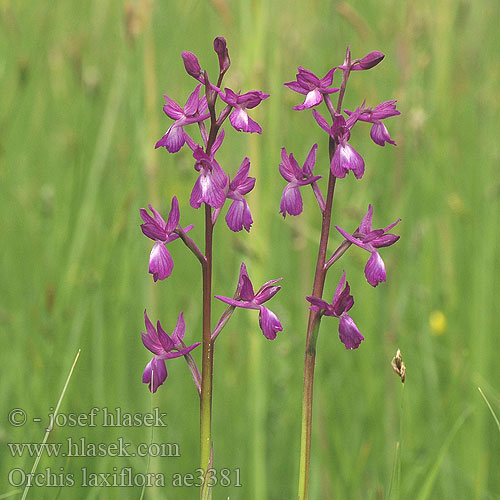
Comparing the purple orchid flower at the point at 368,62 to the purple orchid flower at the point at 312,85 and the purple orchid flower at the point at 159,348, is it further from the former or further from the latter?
the purple orchid flower at the point at 159,348

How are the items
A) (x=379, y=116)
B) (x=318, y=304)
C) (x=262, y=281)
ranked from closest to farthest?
1. (x=318, y=304)
2. (x=379, y=116)
3. (x=262, y=281)

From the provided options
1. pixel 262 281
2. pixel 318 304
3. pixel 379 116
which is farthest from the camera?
pixel 262 281

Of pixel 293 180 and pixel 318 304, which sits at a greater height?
pixel 293 180

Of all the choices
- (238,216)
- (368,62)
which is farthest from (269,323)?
(368,62)

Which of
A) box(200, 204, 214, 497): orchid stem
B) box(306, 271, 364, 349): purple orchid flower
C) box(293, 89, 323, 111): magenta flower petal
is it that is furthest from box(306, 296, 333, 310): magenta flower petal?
box(293, 89, 323, 111): magenta flower petal

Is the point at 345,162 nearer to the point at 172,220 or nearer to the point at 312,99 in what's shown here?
the point at 312,99

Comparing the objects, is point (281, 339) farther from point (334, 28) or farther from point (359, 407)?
point (334, 28)
